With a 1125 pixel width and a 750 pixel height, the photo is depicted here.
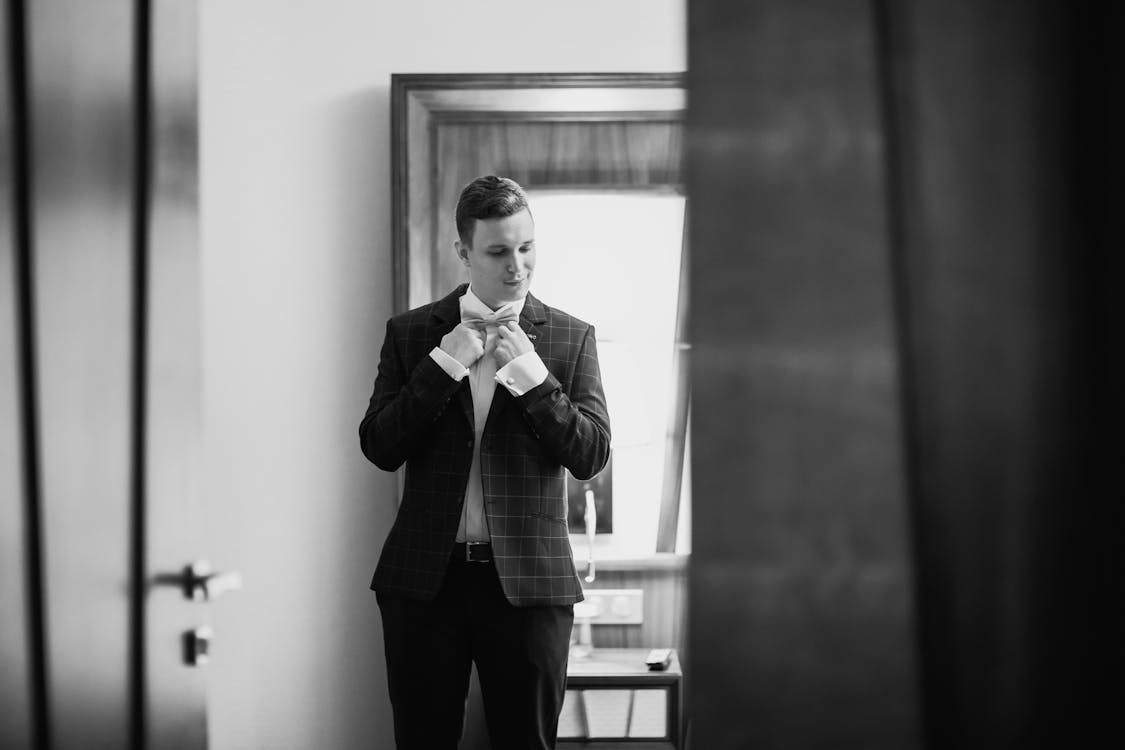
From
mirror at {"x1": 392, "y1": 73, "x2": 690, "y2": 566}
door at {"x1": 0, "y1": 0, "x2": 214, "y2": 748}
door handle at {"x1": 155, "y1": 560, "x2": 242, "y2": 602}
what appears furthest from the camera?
mirror at {"x1": 392, "y1": 73, "x2": 690, "y2": 566}

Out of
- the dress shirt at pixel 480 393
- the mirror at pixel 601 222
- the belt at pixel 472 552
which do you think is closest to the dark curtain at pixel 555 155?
the mirror at pixel 601 222

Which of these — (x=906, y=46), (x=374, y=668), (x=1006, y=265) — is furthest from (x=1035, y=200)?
(x=374, y=668)

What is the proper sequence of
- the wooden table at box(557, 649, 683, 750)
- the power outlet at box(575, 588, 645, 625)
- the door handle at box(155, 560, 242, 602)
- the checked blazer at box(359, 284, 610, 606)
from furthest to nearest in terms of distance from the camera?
the power outlet at box(575, 588, 645, 625), the wooden table at box(557, 649, 683, 750), the checked blazer at box(359, 284, 610, 606), the door handle at box(155, 560, 242, 602)

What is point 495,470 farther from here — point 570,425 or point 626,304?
point 626,304

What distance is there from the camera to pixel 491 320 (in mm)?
2012

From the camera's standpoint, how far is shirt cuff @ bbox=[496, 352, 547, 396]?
1.90 metres

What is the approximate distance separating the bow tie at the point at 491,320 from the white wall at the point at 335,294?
0.83 m

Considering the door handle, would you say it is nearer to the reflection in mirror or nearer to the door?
the door

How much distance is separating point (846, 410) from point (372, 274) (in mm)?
2118

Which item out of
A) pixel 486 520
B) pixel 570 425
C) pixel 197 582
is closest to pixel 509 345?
pixel 570 425

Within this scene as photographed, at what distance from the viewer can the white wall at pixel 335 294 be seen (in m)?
2.78

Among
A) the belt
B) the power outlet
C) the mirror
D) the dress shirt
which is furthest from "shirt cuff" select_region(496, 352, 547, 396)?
the power outlet

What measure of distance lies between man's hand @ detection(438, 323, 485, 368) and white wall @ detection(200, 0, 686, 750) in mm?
875

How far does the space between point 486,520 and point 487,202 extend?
23.0 inches
